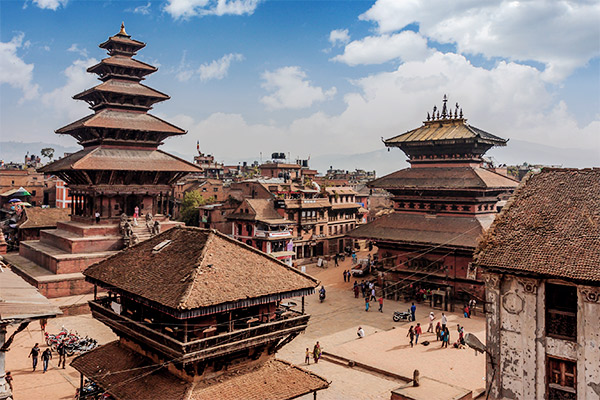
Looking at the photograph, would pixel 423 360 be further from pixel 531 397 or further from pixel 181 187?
pixel 181 187

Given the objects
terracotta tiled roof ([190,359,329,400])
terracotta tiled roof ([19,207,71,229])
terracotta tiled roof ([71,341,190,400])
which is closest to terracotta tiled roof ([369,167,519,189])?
terracotta tiled roof ([190,359,329,400])

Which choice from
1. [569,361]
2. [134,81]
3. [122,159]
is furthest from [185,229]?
[134,81]

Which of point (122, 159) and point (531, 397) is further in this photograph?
point (122, 159)

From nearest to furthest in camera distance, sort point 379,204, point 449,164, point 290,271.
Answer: point 290,271 → point 449,164 → point 379,204

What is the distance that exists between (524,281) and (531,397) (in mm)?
3758

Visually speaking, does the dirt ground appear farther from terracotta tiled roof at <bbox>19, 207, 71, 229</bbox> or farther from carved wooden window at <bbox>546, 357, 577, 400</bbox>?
terracotta tiled roof at <bbox>19, 207, 71, 229</bbox>

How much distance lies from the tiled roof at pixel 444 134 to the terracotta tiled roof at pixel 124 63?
24.3 m

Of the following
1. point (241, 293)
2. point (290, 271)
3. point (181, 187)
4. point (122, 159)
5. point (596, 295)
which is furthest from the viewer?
point (181, 187)

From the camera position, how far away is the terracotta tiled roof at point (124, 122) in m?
41.5

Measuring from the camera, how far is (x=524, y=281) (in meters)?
16.2

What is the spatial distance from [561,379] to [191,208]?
61.3 m

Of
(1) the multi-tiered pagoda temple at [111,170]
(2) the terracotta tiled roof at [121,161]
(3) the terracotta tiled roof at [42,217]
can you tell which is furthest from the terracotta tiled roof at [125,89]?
(3) the terracotta tiled roof at [42,217]

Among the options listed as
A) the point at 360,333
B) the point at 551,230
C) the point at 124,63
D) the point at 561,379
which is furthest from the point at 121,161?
the point at 561,379

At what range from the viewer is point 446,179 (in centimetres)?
4225
